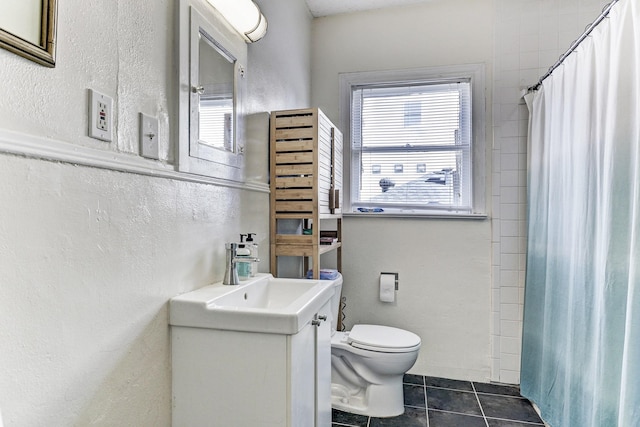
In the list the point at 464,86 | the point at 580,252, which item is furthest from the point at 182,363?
the point at 464,86

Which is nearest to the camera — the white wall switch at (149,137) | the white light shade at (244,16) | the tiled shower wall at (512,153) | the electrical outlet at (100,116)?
the electrical outlet at (100,116)

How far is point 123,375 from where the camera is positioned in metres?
0.93

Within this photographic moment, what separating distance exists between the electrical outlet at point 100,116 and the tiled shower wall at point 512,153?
7.38 ft

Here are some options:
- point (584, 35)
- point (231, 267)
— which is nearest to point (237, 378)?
point (231, 267)

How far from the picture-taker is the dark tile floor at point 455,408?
192cm

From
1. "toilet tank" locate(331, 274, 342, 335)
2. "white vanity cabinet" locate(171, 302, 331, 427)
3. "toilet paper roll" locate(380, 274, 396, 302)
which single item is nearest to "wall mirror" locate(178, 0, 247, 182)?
"white vanity cabinet" locate(171, 302, 331, 427)

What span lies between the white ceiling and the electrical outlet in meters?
2.08

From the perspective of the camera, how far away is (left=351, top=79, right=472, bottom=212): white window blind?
98.7 inches

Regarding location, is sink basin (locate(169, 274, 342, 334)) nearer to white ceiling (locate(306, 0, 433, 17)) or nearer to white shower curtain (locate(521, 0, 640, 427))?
white shower curtain (locate(521, 0, 640, 427))

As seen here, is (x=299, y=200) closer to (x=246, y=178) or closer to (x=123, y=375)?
(x=246, y=178)

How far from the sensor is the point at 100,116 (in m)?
0.85

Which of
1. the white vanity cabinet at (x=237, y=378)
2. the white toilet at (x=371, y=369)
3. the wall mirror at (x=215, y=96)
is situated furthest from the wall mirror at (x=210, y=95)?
the white toilet at (x=371, y=369)

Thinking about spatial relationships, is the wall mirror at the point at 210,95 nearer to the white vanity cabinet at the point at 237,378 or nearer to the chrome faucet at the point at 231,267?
the chrome faucet at the point at 231,267

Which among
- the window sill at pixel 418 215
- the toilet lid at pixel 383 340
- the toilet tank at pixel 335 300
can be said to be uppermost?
the window sill at pixel 418 215
